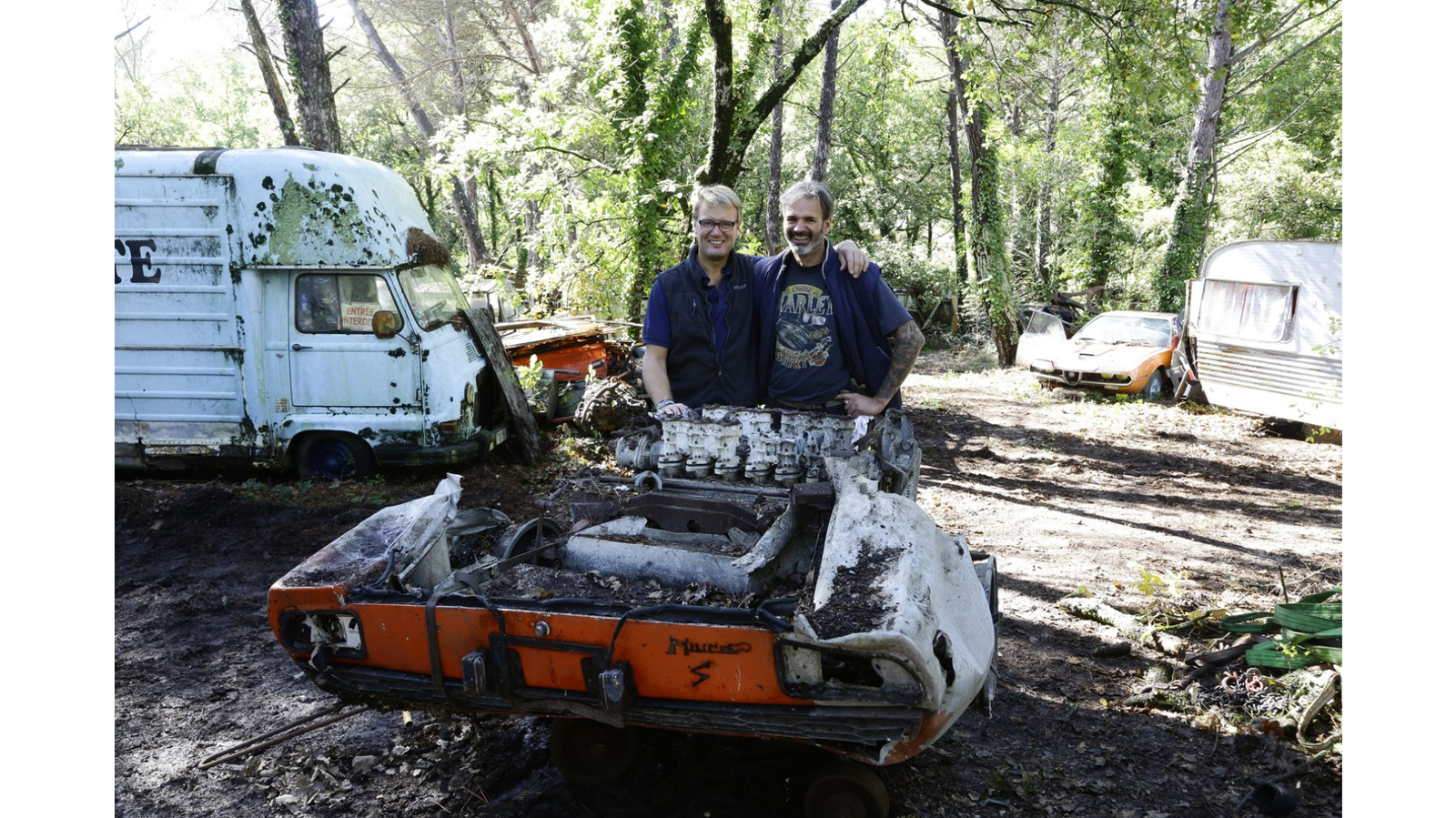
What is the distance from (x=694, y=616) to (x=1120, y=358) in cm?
1199

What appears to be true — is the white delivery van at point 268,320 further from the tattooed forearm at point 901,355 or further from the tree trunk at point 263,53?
the tree trunk at point 263,53

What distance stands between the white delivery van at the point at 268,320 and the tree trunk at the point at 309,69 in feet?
10.4

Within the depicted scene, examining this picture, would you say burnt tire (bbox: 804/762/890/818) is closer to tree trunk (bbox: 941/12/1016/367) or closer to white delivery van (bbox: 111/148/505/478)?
white delivery van (bbox: 111/148/505/478)

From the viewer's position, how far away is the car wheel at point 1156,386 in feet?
41.8

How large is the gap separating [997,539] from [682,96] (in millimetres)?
7052

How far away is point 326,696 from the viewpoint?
13.3 feet

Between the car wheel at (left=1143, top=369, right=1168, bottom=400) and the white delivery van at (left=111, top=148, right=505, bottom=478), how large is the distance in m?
10.2

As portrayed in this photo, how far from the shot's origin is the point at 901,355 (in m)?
4.13

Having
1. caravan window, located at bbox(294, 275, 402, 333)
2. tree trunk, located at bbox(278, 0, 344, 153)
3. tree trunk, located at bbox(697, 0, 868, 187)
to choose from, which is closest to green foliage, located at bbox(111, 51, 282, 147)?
tree trunk, located at bbox(278, 0, 344, 153)

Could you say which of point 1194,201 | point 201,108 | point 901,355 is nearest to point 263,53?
point 901,355

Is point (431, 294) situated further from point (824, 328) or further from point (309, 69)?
point (824, 328)

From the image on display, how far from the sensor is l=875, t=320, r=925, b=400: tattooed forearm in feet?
13.5

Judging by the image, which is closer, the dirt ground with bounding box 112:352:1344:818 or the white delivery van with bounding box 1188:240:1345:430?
the dirt ground with bounding box 112:352:1344:818

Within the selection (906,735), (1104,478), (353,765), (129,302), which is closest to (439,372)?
(129,302)
